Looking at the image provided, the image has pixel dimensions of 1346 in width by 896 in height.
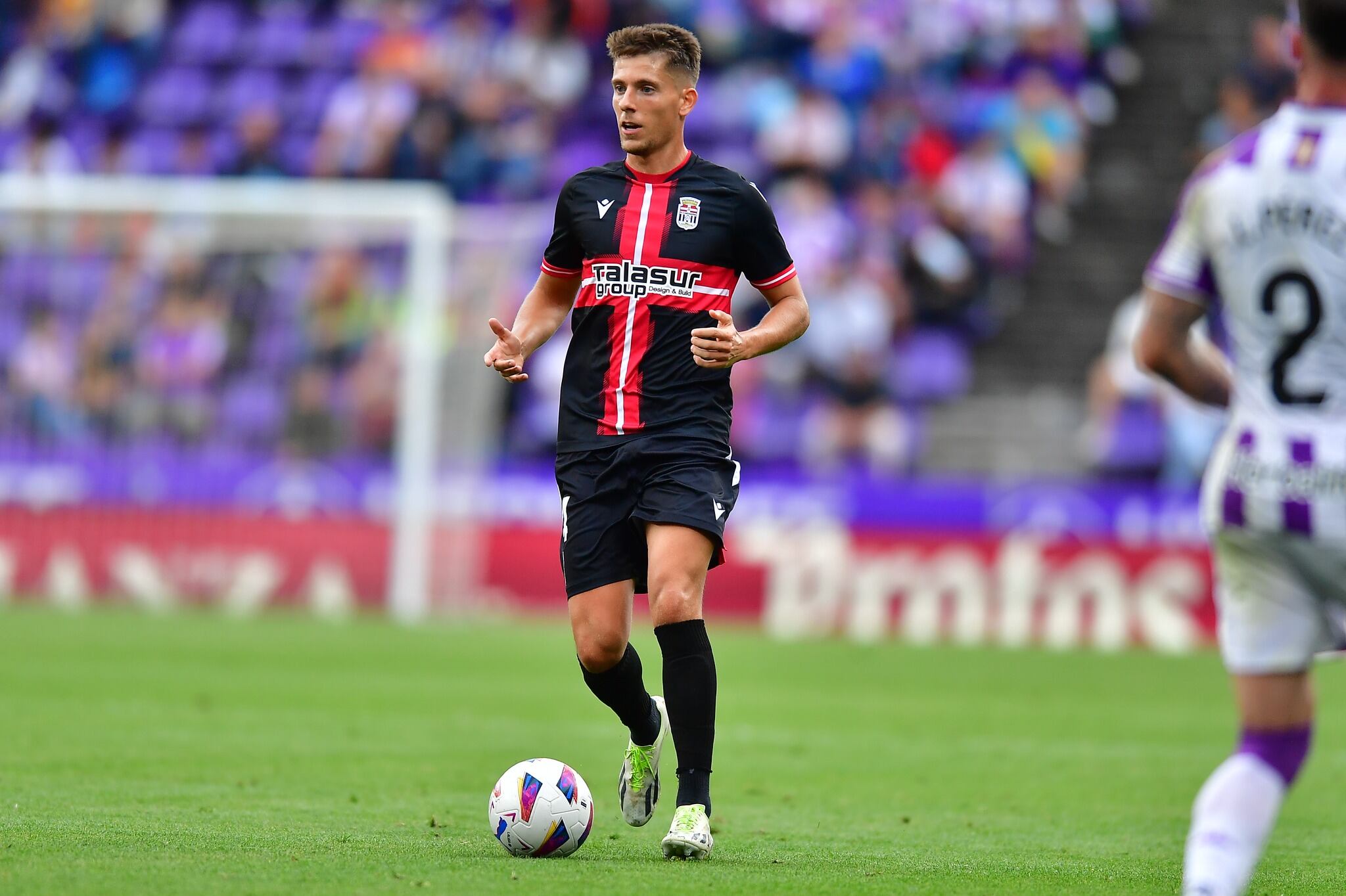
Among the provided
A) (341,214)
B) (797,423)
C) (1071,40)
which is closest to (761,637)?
(797,423)

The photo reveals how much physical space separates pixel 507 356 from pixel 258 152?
17.4 meters

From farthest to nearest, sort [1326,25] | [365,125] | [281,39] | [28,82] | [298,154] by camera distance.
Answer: [281,39]
[28,82]
[298,154]
[365,125]
[1326,25]

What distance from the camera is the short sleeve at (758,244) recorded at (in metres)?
6.78

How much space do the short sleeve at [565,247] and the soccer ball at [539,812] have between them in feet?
5.71

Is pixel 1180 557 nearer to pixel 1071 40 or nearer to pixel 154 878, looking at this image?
pixel 1071 40

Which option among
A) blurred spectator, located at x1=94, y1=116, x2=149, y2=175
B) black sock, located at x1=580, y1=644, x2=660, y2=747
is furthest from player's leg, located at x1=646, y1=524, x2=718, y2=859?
blurred spectator, located at x1=94, y1=116, x2=149, y2=175

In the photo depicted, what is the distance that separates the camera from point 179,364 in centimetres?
1870

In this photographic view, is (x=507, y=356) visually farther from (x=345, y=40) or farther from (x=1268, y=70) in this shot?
(x=345, y=40)

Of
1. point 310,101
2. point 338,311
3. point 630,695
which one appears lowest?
point 630,695

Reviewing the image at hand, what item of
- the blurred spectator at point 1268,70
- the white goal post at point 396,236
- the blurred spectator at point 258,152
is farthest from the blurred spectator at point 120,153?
the blurred spectator at point 1268,70

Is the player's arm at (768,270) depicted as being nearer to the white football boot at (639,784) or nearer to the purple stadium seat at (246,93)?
the white football boot at (639,784)

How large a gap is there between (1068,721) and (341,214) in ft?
32.6

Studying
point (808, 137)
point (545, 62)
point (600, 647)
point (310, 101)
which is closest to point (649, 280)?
point (600, 647)

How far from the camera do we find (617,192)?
270 inches
